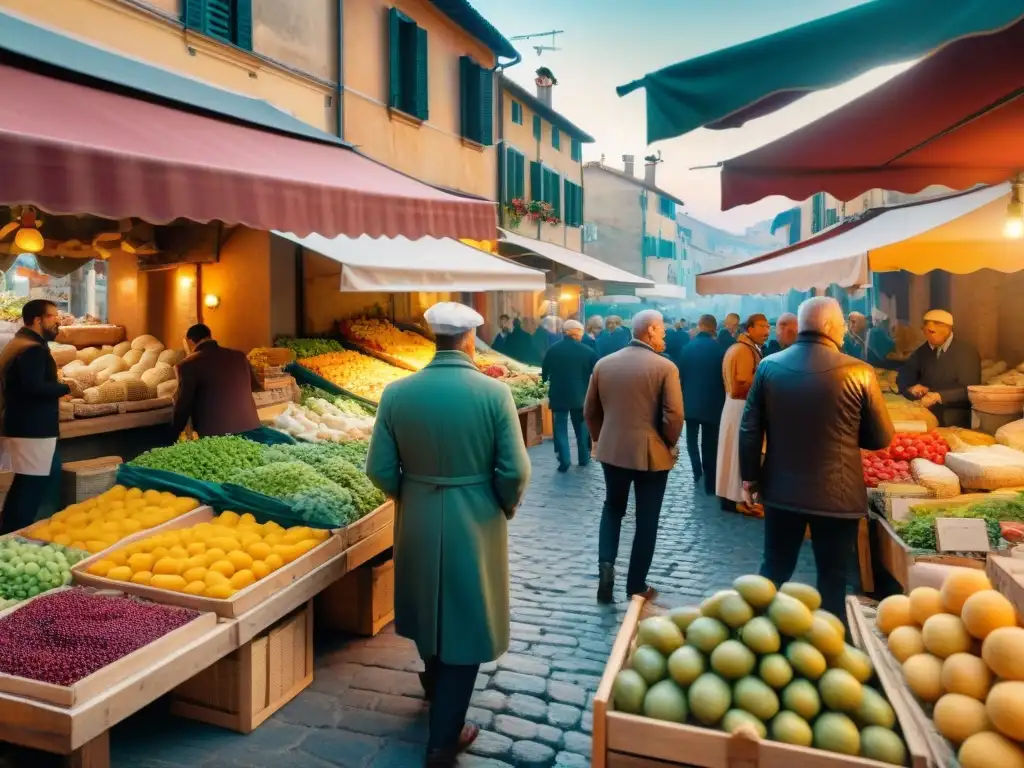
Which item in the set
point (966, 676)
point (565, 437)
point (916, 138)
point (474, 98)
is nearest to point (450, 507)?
point (966, 676)

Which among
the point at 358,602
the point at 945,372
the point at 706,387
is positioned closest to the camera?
the point at 358,602

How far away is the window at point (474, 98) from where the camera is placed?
1504 cm

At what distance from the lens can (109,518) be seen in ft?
15.1

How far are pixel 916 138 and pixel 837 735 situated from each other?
3.34m

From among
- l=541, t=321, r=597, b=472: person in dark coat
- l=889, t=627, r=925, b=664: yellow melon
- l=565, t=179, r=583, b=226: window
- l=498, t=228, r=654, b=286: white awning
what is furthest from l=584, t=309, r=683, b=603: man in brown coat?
l=565, t=179, r=583, b=226: window

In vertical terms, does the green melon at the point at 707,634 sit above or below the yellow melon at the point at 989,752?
above

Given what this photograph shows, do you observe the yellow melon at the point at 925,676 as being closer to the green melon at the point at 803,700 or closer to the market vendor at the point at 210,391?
the green melon at the point at 803,700

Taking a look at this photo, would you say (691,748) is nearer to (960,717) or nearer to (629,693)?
(629,693)

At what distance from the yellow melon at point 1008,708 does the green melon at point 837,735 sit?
34 cm

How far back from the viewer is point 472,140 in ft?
50.2

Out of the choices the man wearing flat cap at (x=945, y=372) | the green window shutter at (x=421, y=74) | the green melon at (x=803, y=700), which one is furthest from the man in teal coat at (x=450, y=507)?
the green window shutter at (x=421, y=74)

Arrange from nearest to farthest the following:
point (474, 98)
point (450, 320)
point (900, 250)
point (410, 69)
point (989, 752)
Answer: point (989, 752) → point (450, 320) → point (900, 250) → point (410, 69) → point (474, 98)

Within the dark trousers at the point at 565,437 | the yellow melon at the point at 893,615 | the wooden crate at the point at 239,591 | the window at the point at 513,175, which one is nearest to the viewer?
the yellow melon at the point at 893,615

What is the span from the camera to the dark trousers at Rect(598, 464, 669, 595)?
203 inches
